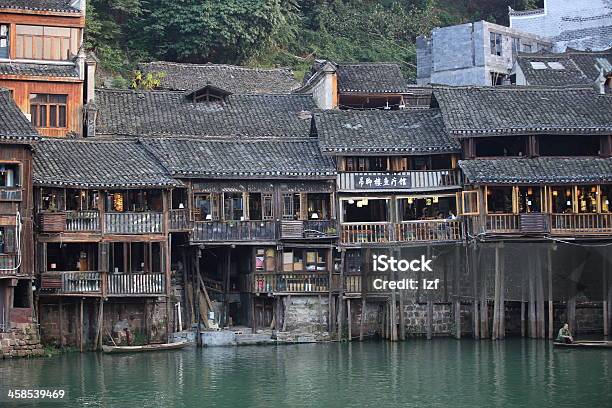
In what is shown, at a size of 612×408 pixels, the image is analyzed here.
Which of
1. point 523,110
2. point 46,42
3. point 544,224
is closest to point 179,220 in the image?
point 46,42

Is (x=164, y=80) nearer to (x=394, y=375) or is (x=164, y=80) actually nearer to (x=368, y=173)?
(x=368, y=173)

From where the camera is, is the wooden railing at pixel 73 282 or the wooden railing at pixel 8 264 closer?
the wooden railing at pixel 8 264

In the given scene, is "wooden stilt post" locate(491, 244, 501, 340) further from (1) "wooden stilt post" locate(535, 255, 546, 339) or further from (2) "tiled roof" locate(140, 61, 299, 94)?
(2) "tiled roof" locate(140, 61, 299, 94)

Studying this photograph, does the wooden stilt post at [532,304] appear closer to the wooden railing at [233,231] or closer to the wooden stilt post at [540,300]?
the wooden stilt post at [540,300]

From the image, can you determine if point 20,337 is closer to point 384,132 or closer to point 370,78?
point 384,132

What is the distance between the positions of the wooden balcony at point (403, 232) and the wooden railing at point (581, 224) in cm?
475

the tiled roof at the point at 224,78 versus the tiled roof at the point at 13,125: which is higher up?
the tiled roof at the point at 224,78

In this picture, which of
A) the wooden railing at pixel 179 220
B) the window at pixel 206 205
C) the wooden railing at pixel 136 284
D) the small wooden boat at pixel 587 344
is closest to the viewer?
the small wooden boat at pixel 587 344

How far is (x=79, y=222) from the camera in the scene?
60.5m

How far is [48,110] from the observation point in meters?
67.7

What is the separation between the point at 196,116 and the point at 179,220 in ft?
30.9

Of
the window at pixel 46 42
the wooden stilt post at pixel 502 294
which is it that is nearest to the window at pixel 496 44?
the wooden stilt post at pixel 502 294

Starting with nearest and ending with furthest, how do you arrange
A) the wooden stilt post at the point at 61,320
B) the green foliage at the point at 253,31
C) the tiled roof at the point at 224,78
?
the wooden stilt post at the point at 61,320, the tiled roof at the point at 224,78, the green foliage at the point at 253,31

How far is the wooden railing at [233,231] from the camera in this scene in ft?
209
